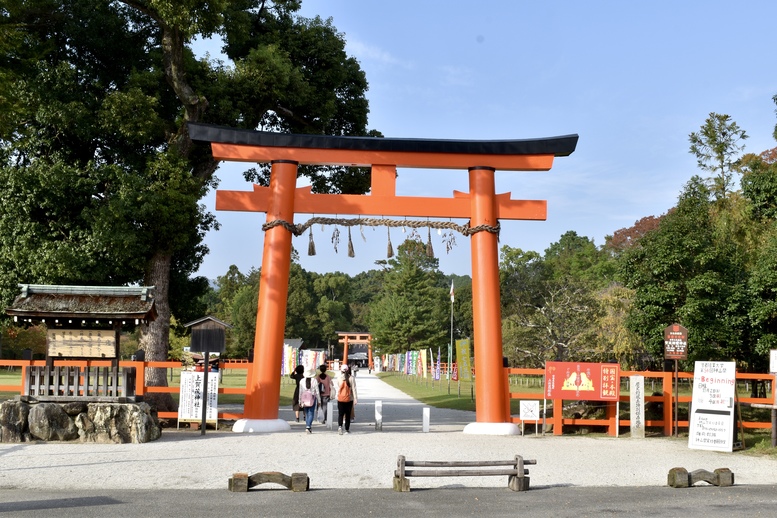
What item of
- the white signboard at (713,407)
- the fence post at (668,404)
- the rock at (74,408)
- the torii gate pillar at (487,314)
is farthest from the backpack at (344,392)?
the fence post at (668,404)

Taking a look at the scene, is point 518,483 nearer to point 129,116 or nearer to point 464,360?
point 129,116

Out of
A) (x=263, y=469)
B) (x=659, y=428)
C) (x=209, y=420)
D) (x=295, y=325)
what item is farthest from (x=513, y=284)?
(x=295, y=325)

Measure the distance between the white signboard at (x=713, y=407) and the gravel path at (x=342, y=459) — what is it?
0.36 metres

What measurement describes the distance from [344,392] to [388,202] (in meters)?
4.17

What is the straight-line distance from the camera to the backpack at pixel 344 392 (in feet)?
48.8

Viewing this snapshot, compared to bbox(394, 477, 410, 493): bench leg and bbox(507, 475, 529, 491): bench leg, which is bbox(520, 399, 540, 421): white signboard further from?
bbox(394, 477, 410, 493): bench leg

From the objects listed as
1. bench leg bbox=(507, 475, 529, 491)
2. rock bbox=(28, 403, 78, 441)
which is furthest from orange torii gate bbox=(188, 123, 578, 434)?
bench leg bbox=(507, 475, 529, 491)

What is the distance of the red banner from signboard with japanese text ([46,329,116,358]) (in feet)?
28.3

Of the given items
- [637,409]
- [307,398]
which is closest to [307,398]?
[307,398]

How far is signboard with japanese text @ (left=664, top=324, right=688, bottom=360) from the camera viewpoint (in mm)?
15266

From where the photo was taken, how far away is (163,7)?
16.0 meters

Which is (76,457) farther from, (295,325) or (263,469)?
(295,325)

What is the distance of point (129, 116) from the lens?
1700cm

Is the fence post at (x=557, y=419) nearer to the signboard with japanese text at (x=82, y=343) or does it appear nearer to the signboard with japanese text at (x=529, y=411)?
the signboard with japanese text at (x=529, y=411)
